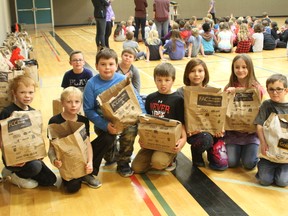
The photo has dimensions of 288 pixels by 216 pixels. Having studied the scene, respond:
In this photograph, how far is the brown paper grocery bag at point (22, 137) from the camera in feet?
9.71

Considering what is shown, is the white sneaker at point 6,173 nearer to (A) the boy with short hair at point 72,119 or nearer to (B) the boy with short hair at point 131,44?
(A) the boy with short hair at point 72,119

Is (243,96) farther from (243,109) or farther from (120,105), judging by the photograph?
(120,105)

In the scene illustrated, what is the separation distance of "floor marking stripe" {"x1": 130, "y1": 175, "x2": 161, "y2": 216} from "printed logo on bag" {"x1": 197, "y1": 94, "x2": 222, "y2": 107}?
36.0 inches

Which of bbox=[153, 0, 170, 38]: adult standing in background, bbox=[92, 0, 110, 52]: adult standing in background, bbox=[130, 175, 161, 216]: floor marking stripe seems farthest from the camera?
bbox=[153, 0, 170, 38]: adult standing in background

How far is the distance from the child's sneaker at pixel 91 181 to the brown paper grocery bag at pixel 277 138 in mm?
1494

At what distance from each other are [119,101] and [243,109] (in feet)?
3.84

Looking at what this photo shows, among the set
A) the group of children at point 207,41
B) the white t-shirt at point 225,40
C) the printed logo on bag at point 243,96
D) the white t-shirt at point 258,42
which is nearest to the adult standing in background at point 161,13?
the group of children at point 207,41

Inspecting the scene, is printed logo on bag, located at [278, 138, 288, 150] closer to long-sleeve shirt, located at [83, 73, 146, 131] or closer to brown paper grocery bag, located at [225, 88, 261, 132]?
brown paper grocery bag, located at [225, 88, 261, 132]

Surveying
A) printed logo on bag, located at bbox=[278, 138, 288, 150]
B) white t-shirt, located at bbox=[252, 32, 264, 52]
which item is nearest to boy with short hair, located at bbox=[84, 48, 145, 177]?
printed logo on bag, located at bbox=[278, 138, 288, 150]

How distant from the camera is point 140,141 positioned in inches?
134

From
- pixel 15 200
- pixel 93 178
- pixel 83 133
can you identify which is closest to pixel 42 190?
pixel 15 200

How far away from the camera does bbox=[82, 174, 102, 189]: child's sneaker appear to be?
3309 mm

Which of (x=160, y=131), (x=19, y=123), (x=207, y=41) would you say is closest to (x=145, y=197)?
(x=160, y=131)

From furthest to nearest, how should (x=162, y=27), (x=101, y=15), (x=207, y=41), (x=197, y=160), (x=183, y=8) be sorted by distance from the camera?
(x=183, y=8), (x=162, y=27), (x=207, y=41), (x=101, y=15), (x=197, y=160)
